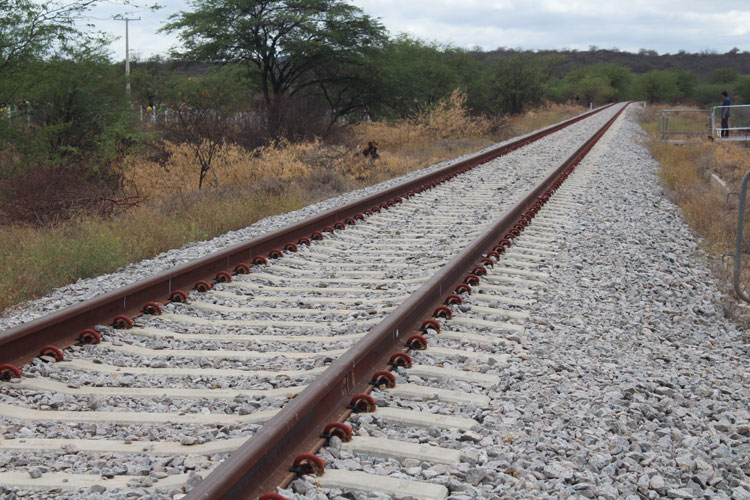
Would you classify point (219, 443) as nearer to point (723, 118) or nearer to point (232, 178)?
point (232, 178)

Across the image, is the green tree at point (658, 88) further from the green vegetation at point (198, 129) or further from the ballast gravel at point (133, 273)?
the ballast gravel at point (133, 273)

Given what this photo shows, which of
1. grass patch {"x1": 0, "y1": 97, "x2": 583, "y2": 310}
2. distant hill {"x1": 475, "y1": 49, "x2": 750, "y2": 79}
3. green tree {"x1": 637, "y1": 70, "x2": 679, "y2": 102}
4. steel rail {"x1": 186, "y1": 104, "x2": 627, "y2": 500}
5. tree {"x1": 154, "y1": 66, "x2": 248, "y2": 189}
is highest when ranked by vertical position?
distant hill {"x1": 475, "y1": 49, "x2": 750, "y2": 79}

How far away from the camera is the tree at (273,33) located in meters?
25.6

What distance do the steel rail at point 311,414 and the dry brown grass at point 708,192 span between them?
2.76 meters

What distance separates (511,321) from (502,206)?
5.40 meters

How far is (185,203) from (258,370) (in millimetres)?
7127

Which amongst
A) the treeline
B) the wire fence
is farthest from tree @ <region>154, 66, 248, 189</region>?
the wire fence

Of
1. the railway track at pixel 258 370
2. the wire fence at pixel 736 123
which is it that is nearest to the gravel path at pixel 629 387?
the railway track at pixel 258 370

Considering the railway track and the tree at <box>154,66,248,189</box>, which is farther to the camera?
the tree at <box>154,66,248,189</box>

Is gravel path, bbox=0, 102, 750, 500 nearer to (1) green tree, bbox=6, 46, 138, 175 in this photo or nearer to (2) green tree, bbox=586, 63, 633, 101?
(1) green tree, bbox=6, 46, 138, 175

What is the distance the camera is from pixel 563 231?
29.3 ft

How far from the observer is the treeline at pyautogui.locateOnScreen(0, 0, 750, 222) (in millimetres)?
12992

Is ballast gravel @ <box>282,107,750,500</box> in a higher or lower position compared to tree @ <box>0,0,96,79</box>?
lower

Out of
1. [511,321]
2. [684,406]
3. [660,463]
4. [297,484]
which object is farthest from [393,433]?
[511,321]
